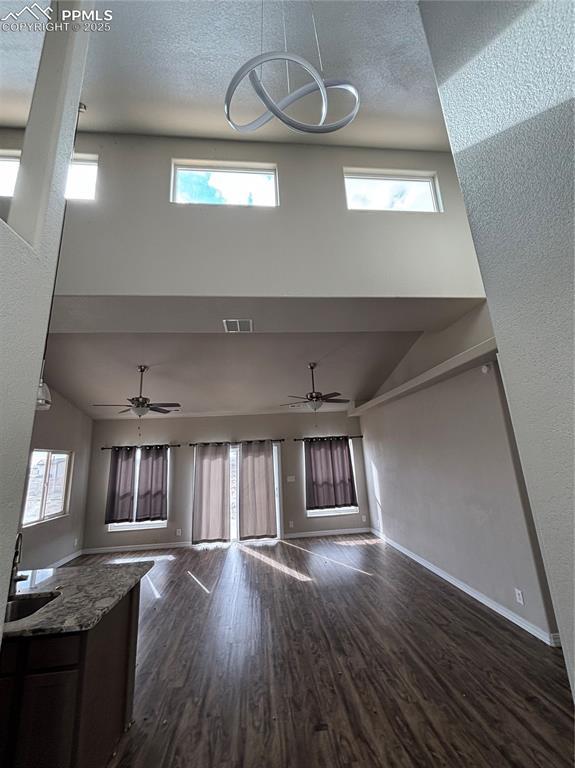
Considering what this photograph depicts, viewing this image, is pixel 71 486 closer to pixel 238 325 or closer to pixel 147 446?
pixel 147 446

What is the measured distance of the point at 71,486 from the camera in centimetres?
585

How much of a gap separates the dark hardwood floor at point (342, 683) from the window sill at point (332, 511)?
270 cm

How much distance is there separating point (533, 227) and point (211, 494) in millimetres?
6738

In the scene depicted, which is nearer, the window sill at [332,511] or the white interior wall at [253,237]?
the white interior wall at [253,237]

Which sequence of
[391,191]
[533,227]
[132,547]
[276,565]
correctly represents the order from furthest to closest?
[132,547] < [276,565] < [391,191] < [533,227]

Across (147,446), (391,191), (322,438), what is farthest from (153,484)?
(391,191)

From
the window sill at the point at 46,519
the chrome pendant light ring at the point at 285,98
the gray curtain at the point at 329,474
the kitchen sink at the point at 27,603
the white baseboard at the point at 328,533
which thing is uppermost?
the chrome pendant light ring at the point at 285,98

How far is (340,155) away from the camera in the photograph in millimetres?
3521

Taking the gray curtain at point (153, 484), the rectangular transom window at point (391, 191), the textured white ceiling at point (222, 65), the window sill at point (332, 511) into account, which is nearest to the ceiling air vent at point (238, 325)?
the rectangular transom window at point (391, 191)

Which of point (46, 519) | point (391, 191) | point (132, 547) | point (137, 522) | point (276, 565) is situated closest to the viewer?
point (391, 191)

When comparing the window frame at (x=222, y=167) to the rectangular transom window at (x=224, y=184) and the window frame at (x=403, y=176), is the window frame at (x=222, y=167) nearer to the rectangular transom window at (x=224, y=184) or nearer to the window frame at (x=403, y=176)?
the rectangular transom window at (x=224, y=184)

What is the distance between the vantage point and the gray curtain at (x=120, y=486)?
631 cm

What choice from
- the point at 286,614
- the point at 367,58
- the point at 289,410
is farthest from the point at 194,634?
the point at 367,58

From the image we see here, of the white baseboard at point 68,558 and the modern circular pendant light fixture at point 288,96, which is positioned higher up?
the modern circular pendant light fixture at point 288,96
